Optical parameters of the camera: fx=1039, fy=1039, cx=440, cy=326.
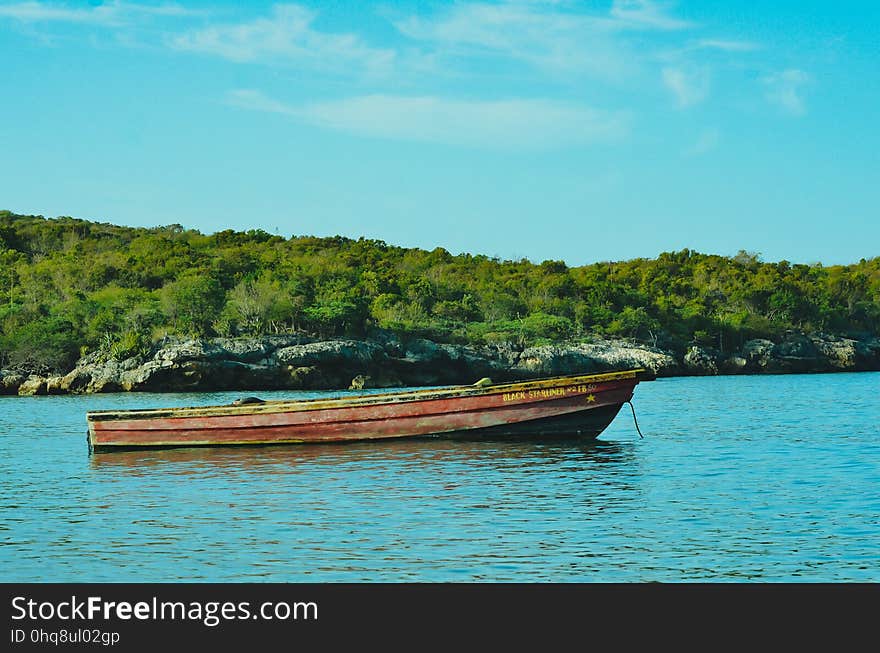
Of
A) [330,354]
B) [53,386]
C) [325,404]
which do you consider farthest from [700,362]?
[325,404]

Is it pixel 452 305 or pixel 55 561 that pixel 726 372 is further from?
pixel 55 561

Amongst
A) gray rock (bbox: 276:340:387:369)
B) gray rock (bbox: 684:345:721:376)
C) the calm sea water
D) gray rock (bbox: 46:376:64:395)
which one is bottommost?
the calm sea water

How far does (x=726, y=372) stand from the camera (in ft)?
280

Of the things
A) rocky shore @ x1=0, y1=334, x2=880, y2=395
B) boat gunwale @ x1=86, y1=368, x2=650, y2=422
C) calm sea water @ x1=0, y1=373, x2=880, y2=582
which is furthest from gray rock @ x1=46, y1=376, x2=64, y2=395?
boat gunwale @ x1=86, y1=368, x2=650, y2=422

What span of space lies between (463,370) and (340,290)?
52.0 ft

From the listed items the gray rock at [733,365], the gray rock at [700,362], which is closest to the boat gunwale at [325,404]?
the gray rock at [700,362]

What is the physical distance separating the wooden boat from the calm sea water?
425 millimetres

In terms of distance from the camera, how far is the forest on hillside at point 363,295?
69.7m

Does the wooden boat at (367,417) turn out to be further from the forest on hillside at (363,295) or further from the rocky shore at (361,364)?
the forest on hillside at (363,295)

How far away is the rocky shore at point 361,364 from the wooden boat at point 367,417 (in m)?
35.4

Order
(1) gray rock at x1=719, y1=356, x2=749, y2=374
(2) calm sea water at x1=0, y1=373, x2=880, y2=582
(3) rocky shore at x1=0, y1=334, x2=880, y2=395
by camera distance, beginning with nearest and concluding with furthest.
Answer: (2) calm sea water at x1=0, y1=373, x2=880, y2=582 → (3) rocky shore at x1=0, y1=334, x2=880, y2=395 → (1) gray rock at x1=719, y1=356, x2=749, y2=374

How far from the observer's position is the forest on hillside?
6969 cm

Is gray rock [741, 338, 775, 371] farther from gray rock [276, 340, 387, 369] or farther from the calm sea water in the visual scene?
the calm sea water
